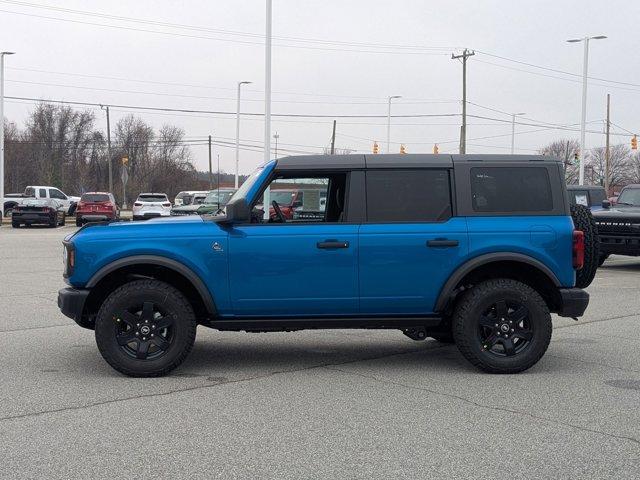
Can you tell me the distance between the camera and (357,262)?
6742 millimetres

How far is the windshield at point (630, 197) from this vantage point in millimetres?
17766

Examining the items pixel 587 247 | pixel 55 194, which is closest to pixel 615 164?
pixel 55 194

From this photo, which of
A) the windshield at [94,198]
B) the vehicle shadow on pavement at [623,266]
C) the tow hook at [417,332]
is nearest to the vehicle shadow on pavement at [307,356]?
the tow hook at [417,332]

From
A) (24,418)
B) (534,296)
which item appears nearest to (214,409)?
(24,418)

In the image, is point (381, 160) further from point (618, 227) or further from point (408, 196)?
point (618, 227)

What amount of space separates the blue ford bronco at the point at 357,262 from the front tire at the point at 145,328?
0.01m

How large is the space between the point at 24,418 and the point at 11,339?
3212 mm

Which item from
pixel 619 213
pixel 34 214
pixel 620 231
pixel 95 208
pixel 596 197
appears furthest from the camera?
pixel 95 208

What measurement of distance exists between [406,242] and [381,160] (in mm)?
791

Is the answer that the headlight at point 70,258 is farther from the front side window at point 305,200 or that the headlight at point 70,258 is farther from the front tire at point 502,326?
the front tire at point 502,326

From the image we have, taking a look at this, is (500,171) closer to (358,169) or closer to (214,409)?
(358,169)

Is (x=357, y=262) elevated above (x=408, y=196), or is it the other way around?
Result: (x=408, y=196)

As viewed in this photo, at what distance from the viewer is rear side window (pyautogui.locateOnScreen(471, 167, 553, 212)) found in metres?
6.96

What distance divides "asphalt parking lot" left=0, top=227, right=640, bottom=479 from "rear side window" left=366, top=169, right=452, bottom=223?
1.42m
